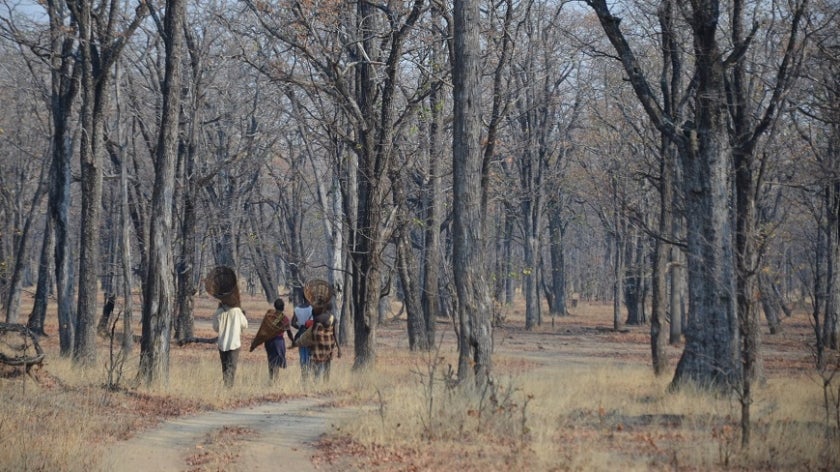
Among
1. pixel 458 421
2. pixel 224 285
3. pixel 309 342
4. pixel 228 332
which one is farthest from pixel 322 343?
pixel 458 421

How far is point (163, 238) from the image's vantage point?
15.4 meters

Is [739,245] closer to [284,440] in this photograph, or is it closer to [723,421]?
[723,421]

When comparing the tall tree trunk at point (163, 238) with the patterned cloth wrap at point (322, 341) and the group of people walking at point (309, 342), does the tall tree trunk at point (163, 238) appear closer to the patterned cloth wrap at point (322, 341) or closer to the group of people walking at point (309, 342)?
the group of people walking at point (309, 342)

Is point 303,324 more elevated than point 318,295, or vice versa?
point 318,295

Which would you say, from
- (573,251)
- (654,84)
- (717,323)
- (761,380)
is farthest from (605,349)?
(573,251)

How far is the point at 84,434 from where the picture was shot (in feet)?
34.5

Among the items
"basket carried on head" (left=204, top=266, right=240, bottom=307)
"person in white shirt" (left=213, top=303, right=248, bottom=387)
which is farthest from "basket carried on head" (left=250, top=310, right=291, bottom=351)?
"basket carried on head" (left=204, top=266, right=240, bottom=307)

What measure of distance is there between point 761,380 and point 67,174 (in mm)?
15163

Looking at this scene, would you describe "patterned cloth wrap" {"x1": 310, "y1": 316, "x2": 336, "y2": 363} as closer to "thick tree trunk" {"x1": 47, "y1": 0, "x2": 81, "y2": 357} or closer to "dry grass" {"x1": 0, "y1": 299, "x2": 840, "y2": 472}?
"dry grass" {"x1": 0, "y1": 299, "x2": 840, "y2": 472}

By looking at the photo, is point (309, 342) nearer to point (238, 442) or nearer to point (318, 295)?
point (318, 295)

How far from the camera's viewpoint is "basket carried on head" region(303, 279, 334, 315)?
17.0 m

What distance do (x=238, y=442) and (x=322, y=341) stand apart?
629 cm

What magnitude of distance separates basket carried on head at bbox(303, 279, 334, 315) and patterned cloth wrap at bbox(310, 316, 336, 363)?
27 centimetres

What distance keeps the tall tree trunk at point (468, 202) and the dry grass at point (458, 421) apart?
52cm
